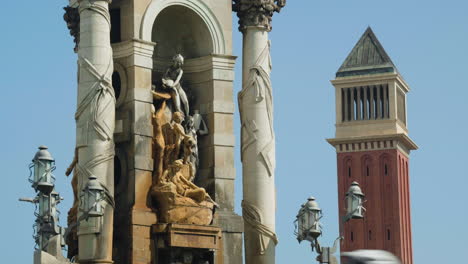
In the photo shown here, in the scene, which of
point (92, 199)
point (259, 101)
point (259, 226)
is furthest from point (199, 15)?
point (92, 199)

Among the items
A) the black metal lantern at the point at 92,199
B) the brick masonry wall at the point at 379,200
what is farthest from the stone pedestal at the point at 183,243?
the brick masonry wall at the point at 379,200

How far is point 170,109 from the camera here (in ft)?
109

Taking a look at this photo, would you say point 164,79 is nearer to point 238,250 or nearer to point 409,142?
point 238,250

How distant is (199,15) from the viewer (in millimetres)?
34062

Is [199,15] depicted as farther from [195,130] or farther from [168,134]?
[168,134]

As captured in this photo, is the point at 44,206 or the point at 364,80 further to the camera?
the point at 364,80

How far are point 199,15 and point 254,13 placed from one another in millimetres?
1526

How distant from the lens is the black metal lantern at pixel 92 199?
96.1 ft

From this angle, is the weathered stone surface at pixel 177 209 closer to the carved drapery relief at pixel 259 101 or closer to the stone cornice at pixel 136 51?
the carved drapery relief at pixel 259 101

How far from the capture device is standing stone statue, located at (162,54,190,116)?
3331 centimetres

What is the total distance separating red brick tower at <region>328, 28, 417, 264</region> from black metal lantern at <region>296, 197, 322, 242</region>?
109 m

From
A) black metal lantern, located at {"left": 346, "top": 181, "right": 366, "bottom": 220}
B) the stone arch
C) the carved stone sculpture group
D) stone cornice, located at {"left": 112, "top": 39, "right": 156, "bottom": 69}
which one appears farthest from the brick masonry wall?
black metal lantern, located at {"left": 346, "top": 181, "right": 366, "bottom": 220}

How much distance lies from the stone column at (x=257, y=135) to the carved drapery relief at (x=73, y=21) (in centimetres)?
394

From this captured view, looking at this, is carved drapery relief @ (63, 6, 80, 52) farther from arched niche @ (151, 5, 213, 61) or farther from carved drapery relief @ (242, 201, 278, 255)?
carved drapery relief @ (242, 201, 278, 255)
